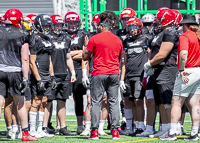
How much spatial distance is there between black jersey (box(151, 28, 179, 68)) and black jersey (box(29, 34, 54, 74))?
1.85 meters

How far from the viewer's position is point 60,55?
31.5 ft

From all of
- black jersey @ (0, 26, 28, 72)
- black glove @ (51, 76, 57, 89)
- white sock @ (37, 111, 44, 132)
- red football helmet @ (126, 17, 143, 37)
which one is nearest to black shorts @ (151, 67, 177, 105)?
red football helmet @ (126, 17, 143, 37)

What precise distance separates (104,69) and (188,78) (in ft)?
4.38

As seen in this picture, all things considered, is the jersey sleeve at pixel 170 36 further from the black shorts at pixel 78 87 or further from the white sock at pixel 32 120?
the white sock at pixel 32 120

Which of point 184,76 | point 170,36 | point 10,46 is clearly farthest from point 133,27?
point 10,46

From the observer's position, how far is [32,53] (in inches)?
348

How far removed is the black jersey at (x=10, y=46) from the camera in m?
7.94

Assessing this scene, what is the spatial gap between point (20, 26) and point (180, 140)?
10.1ft

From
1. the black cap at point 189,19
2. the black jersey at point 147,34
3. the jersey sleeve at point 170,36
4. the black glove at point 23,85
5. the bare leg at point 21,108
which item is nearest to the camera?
the black glove at point 23,85

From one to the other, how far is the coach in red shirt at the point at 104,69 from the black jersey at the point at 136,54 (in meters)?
1.09

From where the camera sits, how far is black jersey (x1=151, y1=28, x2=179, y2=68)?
8383mm

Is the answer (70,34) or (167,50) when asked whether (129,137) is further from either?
(70,34)

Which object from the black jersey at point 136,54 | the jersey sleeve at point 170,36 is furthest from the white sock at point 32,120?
the jersey sleeve at point 170,36

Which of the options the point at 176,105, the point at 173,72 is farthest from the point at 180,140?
the point at 173,72
